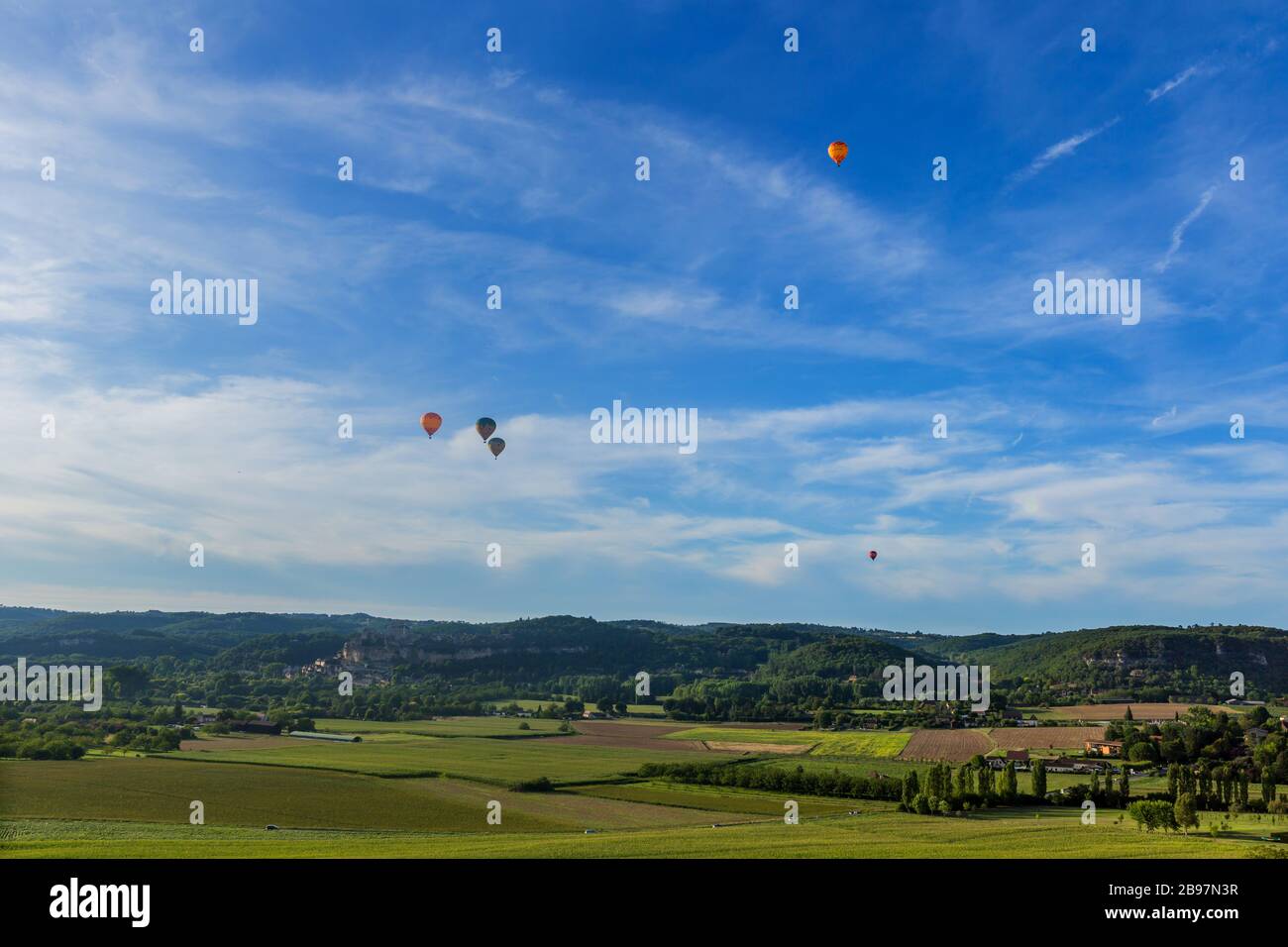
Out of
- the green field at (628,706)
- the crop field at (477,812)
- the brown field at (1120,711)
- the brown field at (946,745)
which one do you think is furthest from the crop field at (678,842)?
the green field at (628,706)

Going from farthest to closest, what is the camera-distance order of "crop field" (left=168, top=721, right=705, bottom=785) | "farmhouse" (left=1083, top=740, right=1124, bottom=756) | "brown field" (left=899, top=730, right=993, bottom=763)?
"farmhouse" (left=1083, top=740, right=1124, bottom=756)
"brown field" (left=899, top=730, right=993, bottom=763)
"crop field" (left=168, top=721, right=705, bottom=785)

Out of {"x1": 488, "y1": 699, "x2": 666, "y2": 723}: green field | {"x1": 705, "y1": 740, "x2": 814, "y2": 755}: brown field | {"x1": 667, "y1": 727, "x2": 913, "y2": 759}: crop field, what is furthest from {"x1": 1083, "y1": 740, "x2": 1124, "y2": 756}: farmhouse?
{"x1": 488, "y1": 699, "x2": 666, "y2": 723}: green field

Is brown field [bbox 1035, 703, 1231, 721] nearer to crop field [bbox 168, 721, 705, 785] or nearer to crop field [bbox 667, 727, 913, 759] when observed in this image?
crop field [bbox 667, 727, 913, 759]
